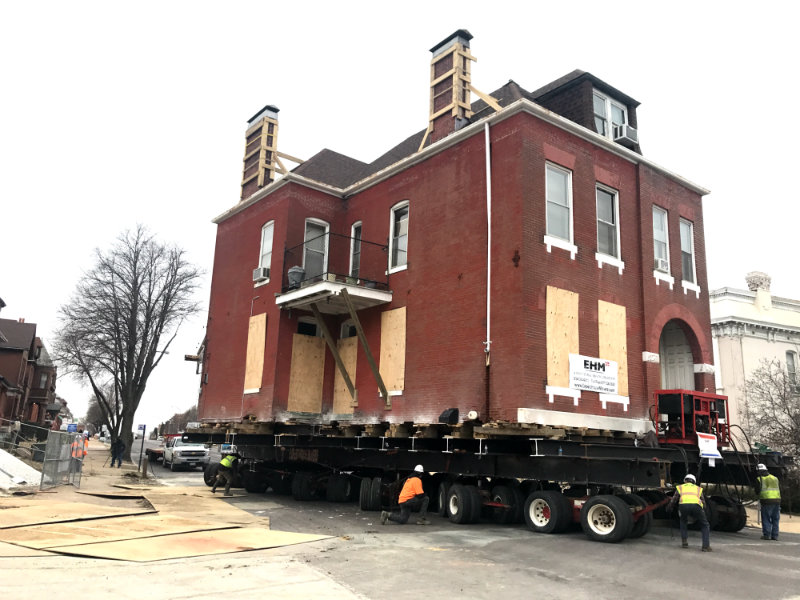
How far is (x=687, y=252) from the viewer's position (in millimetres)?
18969

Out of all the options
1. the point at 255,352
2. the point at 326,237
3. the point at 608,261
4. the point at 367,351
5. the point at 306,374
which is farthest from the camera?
the point at 326,237

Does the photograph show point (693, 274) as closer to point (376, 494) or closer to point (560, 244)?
point (560, 244)

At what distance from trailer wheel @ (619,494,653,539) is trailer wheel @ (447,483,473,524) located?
3431mm

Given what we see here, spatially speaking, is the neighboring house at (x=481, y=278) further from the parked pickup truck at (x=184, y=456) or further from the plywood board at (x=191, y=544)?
the parked pickup truck at (x=184, y=456)

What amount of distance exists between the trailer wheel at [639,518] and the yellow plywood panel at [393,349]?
6.24m

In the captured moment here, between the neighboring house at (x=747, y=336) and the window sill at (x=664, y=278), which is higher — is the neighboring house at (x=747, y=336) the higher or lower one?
the higher one

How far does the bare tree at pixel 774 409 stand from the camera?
2721cm

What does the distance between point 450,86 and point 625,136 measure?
198 inches

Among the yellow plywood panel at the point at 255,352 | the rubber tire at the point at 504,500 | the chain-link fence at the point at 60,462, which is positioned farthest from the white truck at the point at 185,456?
the rubber tire at the point at 504,500

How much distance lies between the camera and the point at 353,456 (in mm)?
19109

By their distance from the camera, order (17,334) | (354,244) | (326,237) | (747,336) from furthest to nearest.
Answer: (17,334) → (747,336) → (326,237) → (354,244)

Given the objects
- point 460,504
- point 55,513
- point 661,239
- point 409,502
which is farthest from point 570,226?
point 55,513

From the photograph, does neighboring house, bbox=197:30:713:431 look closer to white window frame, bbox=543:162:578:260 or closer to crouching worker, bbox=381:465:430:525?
white window frame, bbox=543:162:578:260

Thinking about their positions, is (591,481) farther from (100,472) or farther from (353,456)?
(100,472)
